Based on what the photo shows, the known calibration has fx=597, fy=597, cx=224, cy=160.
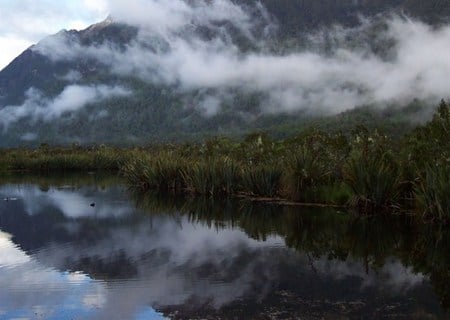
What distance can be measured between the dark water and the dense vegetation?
1269 millimetres

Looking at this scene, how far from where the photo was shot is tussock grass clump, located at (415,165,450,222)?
16.1 meters

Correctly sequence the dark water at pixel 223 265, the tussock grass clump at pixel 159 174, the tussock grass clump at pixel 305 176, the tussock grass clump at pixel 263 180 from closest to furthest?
1. the dark water at pixel 223 265
2. the tussock grass clump at pixel 305 176
3. the tussock grass clump at pixel 263 180
4. the tussock grass clump at pixel 159 174

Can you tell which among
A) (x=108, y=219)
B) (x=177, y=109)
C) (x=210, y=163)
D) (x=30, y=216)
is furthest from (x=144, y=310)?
(x=177, y=109)

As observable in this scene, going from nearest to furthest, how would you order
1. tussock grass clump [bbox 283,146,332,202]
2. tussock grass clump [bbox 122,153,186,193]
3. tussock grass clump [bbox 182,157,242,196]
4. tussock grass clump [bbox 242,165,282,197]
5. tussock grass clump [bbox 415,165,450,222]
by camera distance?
tussock grass clump [bbox 415,165,450,222], tussock grass clump [bbox 283,146,332,202], tussock grass clump [bbox 242,165,282,197], tussock grass clump [bbox 182,157,242,196], tussock grass clump [bbox 122,153,186,193]

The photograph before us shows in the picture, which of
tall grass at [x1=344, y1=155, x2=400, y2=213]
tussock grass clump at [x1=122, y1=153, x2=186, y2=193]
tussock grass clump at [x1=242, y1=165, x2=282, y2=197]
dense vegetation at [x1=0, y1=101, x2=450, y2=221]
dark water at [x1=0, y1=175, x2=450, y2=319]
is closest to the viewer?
dark water at [x1=0, y1=175, x2=450, y2=319]

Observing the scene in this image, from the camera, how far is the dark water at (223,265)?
9.77 metres

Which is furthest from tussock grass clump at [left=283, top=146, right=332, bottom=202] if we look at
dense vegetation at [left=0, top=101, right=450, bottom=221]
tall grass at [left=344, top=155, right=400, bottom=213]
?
→ tall grass at [left=344, top=155, right=400, bottom=213]

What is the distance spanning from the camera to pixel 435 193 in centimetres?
1638

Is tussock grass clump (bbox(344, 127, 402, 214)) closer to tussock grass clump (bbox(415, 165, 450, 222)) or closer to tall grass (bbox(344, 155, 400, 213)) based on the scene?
tall grass (bbox(344, 155, 400, 213))

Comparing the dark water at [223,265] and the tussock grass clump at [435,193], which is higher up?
the tussock grass clump at [435,193]

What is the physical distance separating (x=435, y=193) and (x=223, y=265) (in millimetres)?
6868

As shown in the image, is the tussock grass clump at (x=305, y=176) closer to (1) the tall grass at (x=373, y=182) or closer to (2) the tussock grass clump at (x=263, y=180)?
(2) the tussock grass clump at (x=263, y=180)

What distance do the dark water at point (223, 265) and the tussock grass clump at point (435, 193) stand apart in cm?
55

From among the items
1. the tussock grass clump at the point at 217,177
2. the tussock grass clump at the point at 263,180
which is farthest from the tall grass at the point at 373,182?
the tussock grass clump at the point at 217,177
